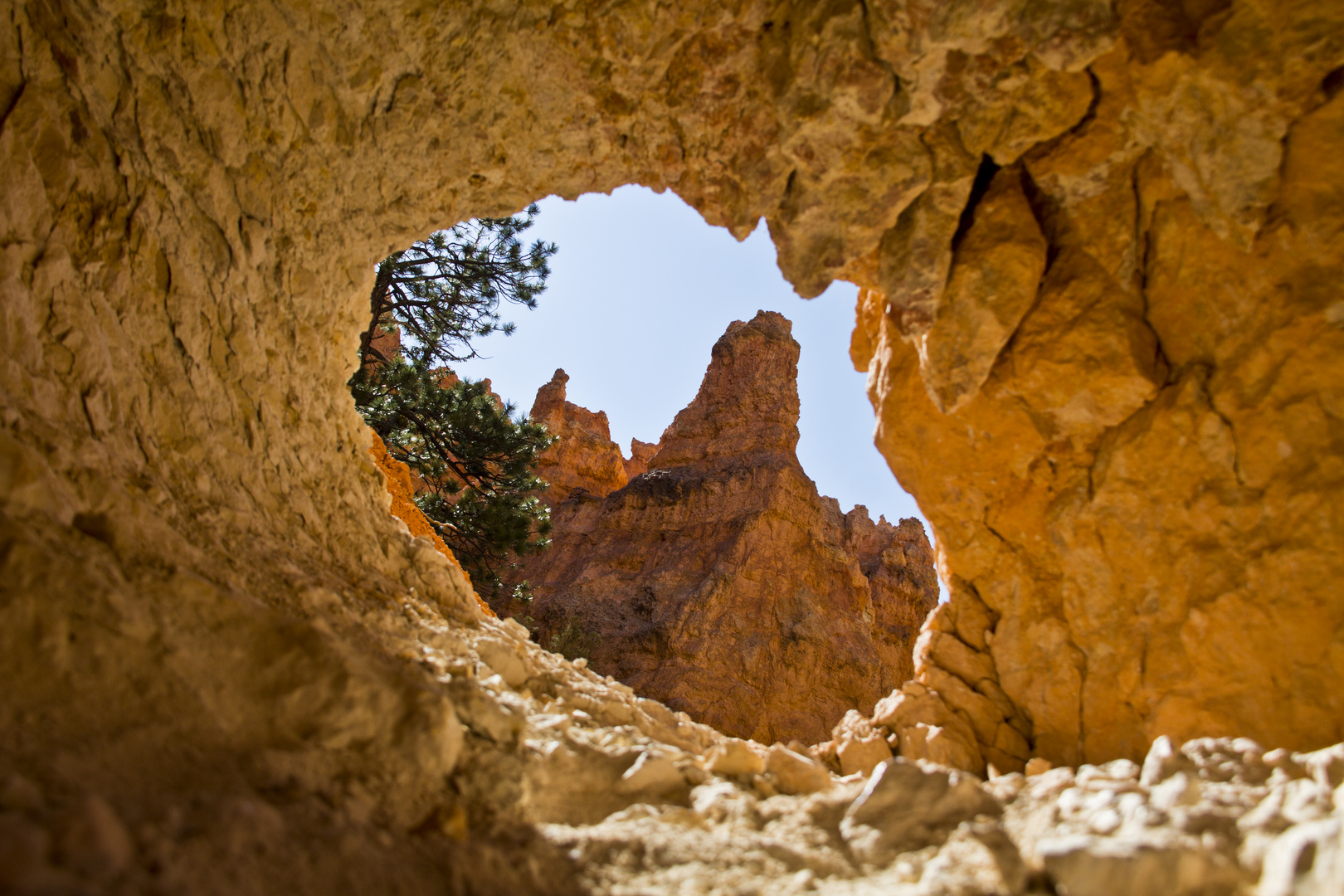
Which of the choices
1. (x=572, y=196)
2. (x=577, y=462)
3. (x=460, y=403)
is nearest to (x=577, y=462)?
(x=577, y=462)

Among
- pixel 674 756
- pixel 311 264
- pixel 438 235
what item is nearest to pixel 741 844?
pixel 674 756

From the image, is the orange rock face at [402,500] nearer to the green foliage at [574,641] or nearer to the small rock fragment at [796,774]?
the small rock fragment at [796,774]

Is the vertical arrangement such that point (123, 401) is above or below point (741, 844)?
above

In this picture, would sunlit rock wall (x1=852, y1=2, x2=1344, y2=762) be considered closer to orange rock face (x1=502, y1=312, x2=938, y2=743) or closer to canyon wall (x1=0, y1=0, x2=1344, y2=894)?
canyon wall (x1=0, y1=0, x2=1344, y2=894)

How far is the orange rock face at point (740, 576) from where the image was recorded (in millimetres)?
15250

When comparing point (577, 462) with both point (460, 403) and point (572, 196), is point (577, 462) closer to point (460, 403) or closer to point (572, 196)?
point (460, 403)

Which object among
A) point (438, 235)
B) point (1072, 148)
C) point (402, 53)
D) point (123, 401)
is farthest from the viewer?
point (438, 235)

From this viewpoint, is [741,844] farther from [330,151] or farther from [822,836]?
[330,151]

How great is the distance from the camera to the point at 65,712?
175 centimetres

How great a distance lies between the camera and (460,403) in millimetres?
10414

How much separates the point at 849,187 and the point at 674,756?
271cm

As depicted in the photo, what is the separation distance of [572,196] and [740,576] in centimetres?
1341

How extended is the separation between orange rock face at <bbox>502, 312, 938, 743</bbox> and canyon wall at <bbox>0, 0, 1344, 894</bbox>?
11.5 meters

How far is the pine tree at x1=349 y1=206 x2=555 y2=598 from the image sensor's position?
9938mm
